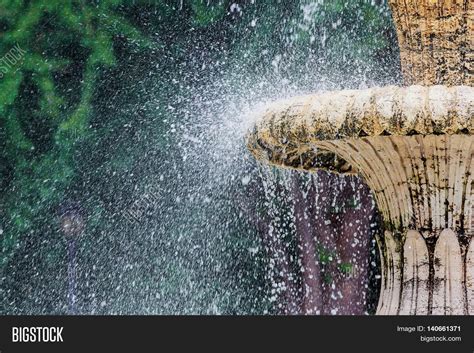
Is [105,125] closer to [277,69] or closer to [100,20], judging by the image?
[100,20]

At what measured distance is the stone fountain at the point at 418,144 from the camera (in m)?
3.68

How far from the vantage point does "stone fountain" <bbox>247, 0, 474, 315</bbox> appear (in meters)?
3.68

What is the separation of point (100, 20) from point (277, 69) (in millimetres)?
1618

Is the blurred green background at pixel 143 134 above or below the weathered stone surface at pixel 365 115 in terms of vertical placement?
above

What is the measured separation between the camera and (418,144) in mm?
3918

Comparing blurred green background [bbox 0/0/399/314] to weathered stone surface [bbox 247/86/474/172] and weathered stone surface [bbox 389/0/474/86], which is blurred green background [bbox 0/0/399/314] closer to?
weathered stone surface [bbox 389/0/474/86]

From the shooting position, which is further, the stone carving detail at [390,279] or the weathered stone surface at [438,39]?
the weathered stone surface at [438,39]

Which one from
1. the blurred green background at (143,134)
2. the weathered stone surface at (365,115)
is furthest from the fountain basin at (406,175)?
the blurred green background at (143,134)

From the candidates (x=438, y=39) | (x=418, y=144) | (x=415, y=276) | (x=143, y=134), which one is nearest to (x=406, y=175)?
(x=418, y=144)

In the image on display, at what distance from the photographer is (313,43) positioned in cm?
827

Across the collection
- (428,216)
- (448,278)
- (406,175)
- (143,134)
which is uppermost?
(143,134)

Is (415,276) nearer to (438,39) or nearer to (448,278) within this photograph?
(448,278)

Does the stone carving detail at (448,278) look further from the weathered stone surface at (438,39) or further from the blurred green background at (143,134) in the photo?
the blurred green background at (143,134)
